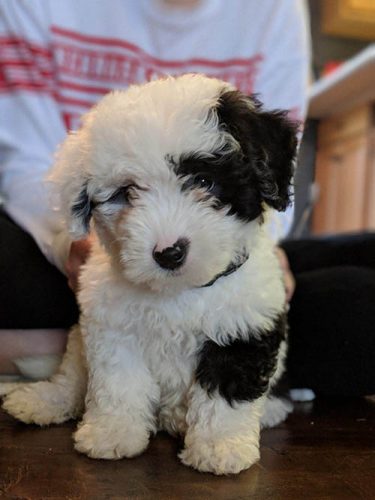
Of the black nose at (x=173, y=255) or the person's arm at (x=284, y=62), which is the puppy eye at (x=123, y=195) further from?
the person's arm at (x=284, y=62)

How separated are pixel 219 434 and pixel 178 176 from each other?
0.48m

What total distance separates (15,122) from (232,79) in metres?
0.71

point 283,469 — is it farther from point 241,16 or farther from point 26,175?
point 241,16

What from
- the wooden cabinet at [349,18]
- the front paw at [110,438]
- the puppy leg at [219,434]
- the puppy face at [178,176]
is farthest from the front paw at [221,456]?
the wooden cabinet at [349,18]

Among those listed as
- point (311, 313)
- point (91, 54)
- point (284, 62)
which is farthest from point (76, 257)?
point (284, 62)

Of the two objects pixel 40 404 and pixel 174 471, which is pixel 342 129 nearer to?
pixel 40 404

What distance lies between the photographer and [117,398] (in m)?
1.24

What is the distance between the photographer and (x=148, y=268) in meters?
1.08

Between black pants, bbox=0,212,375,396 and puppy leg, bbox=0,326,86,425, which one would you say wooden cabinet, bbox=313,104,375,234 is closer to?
black pants, bbox=0,212,375,396

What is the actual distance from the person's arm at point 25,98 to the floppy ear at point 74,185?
71cm

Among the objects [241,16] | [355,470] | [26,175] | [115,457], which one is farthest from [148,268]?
[241,16]

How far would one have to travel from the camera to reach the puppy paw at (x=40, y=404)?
138 cm

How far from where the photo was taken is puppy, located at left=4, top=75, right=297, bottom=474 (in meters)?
1.10

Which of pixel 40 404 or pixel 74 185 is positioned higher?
pixel 74 185
